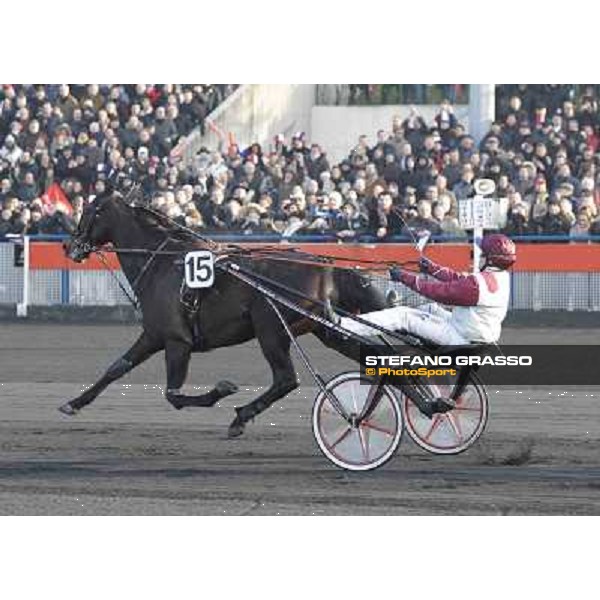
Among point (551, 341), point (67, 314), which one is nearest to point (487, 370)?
point (551, 341)

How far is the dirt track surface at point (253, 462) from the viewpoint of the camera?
29.9ft

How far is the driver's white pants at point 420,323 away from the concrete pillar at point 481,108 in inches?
484

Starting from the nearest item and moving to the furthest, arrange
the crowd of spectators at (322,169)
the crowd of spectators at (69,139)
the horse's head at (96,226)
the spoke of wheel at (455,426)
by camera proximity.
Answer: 1. the spoke of wheel at (455,426)
2. the horse's head at (96,226)
3. the crowd of spectators at (322,169)
4. the crowd of spectators at (69,139)

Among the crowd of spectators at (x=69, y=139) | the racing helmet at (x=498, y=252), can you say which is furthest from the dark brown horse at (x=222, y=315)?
the crowd of spectators at (x=69, y=139)

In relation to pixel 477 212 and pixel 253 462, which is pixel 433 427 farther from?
pixel 477 212

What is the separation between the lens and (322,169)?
2192cm

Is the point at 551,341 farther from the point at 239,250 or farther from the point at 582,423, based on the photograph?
the point at 239,250

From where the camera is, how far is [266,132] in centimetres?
2503

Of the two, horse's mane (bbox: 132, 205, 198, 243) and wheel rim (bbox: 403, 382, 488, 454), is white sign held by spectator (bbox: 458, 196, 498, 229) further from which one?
wheel rim (bbox: 403, 382, 488, 454)

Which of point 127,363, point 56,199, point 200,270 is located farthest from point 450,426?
point 56,199

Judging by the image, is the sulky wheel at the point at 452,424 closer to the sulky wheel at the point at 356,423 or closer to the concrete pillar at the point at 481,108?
the sulky wheel at the point at 356,423

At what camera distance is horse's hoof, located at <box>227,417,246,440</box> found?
11287 mm

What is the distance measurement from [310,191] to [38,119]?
4.80 meters

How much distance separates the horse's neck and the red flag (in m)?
11.2
